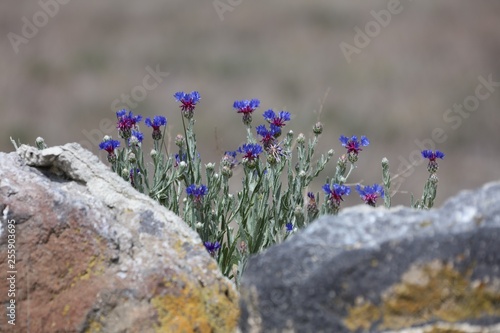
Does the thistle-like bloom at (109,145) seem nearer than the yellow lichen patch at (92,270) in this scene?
No

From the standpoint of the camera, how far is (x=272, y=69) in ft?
56.0

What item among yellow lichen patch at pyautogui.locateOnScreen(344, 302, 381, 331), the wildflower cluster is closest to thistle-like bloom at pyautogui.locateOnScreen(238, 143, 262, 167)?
the wildflower cluster

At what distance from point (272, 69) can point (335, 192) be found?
13036 mm

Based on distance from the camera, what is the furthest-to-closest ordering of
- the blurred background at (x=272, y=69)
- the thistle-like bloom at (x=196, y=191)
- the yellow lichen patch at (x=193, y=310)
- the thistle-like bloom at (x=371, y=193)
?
the blurred background at (x=272, y=69) < the thistle-like bloom at (x=371, y=193) < the thistle-like bloom at (x=196, y=191) < the yellow lichen patch at (x=193, y=310)

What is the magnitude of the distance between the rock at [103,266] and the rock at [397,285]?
0.50 m

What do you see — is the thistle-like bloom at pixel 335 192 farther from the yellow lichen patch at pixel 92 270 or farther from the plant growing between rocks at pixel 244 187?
the yellow lichen patch at pixel 92 270

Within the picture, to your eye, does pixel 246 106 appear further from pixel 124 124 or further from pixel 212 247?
pixel 212 247

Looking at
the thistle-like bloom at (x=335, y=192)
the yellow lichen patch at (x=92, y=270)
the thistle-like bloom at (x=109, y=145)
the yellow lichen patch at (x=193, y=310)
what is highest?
the thistle-like bloom at (x=109, y=145)

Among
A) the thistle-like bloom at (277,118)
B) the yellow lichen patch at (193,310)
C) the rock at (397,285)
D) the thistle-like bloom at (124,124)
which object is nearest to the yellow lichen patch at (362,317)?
the rock at (397,285)

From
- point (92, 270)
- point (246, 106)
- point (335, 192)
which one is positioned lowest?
point (92, 270)

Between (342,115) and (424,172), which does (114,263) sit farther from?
(342,115)

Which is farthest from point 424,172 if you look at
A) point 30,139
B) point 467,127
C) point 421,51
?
point 30,139

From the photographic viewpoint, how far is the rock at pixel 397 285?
2818 mm

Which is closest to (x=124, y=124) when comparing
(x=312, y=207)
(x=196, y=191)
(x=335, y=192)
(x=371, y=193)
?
(x=196, y=191)
